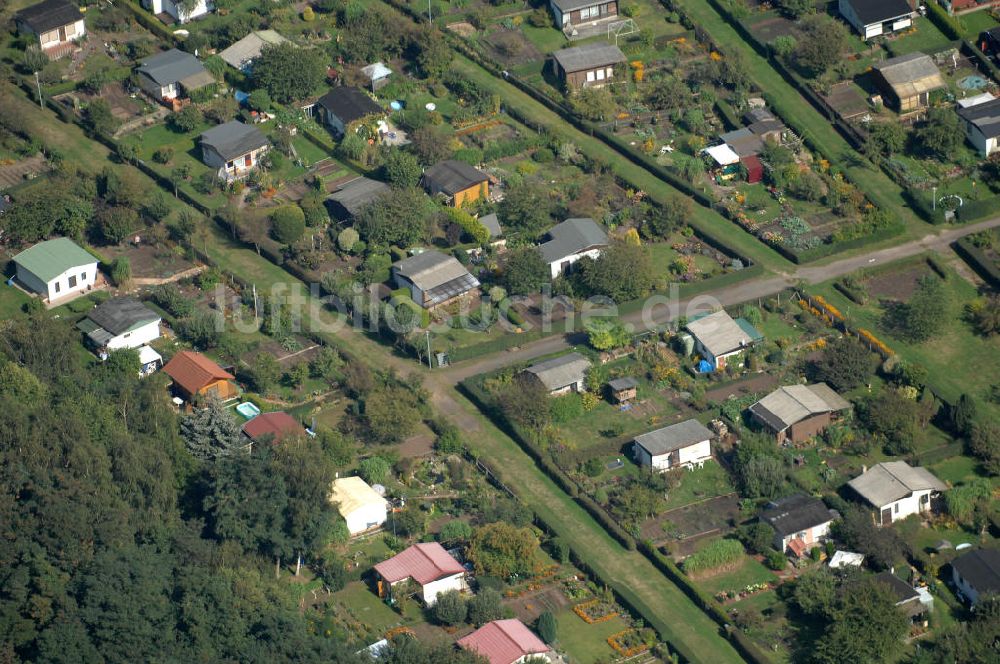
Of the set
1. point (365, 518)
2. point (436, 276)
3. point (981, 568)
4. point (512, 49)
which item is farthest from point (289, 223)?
point (981, 568)

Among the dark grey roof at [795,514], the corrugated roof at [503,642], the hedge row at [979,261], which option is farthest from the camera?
the hedge row at [979,261]

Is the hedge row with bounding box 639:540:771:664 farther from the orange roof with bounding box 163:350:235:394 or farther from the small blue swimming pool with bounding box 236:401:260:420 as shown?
the orange roof with bounding box 163:350:235:394

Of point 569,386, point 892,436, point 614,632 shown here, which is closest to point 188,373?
point 569,386

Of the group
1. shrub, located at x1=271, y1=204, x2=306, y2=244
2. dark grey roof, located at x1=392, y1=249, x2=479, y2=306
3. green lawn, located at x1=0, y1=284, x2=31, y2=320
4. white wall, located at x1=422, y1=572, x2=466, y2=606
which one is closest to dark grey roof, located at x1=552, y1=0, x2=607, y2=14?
dark grey roof, located at x1=392, y1=249, x2=479, y2=306

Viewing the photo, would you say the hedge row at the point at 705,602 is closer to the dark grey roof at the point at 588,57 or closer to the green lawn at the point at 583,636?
the green lawn at the point at 583,636

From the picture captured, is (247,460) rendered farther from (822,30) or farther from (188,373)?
(822,30)

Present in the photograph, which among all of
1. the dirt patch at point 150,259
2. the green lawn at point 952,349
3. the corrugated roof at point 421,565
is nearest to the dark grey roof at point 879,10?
the green lawn at point 952,349

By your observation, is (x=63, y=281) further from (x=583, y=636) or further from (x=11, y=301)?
(x=583, y=636)
